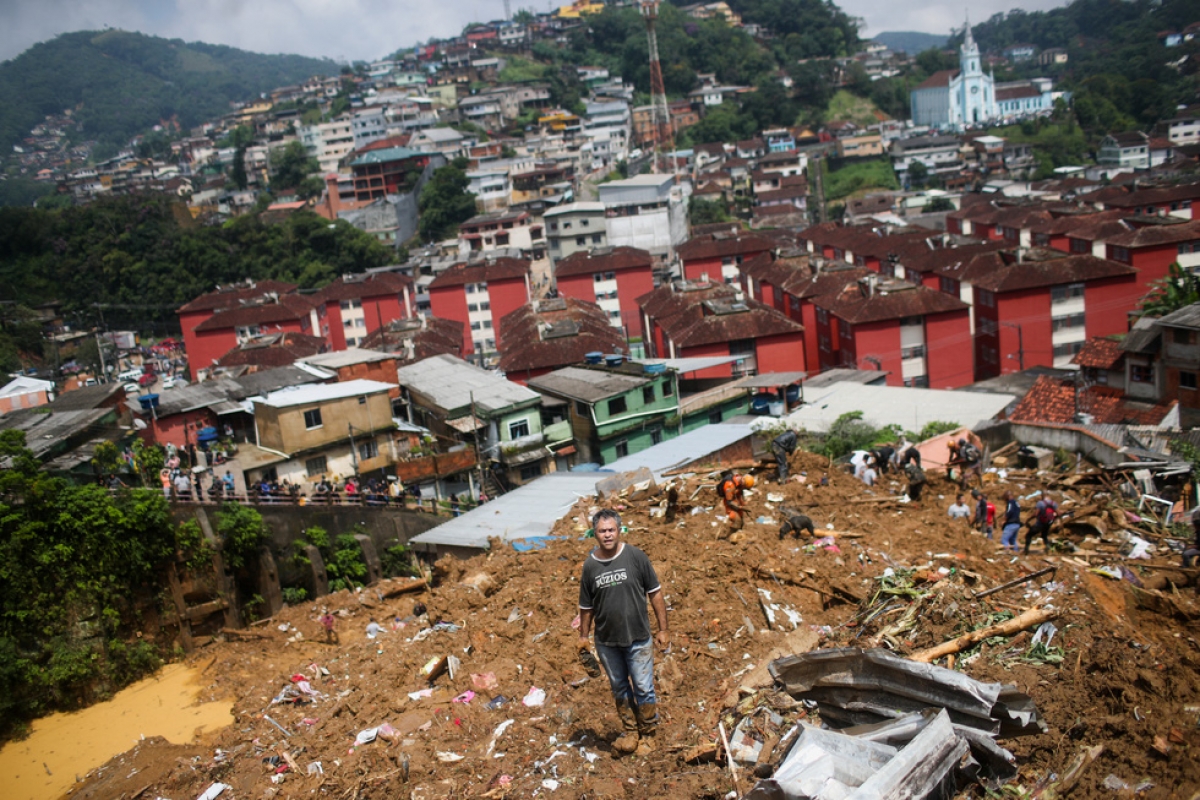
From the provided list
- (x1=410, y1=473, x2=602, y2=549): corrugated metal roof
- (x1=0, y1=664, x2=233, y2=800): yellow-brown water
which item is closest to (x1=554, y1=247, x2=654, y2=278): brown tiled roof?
(x1=410, y1=473, x2=602, y2=549): corrugated metal roof

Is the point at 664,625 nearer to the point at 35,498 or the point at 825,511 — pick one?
the point at 825,511

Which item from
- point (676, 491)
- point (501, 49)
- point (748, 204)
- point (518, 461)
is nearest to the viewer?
point (676, 491)

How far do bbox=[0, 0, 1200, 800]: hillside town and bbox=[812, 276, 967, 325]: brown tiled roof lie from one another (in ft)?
0.46

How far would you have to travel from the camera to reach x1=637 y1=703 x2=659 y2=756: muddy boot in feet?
19.6

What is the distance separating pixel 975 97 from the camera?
110m

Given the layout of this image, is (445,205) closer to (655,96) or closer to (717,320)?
(655,96)

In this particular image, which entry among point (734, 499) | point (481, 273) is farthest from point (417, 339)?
point (734, 499)

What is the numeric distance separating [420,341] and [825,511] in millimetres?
29538

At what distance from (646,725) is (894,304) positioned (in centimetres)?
2994

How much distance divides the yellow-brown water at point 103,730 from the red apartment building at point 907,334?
25362 mm

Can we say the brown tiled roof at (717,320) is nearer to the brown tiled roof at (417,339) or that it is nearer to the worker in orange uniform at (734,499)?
the brown tiled roof at (417,339)

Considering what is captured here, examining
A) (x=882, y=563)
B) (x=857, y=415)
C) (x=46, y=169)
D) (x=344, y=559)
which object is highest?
(x=46, y=169)

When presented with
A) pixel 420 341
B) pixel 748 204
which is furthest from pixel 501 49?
pixel 420 341

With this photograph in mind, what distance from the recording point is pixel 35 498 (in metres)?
16.2
